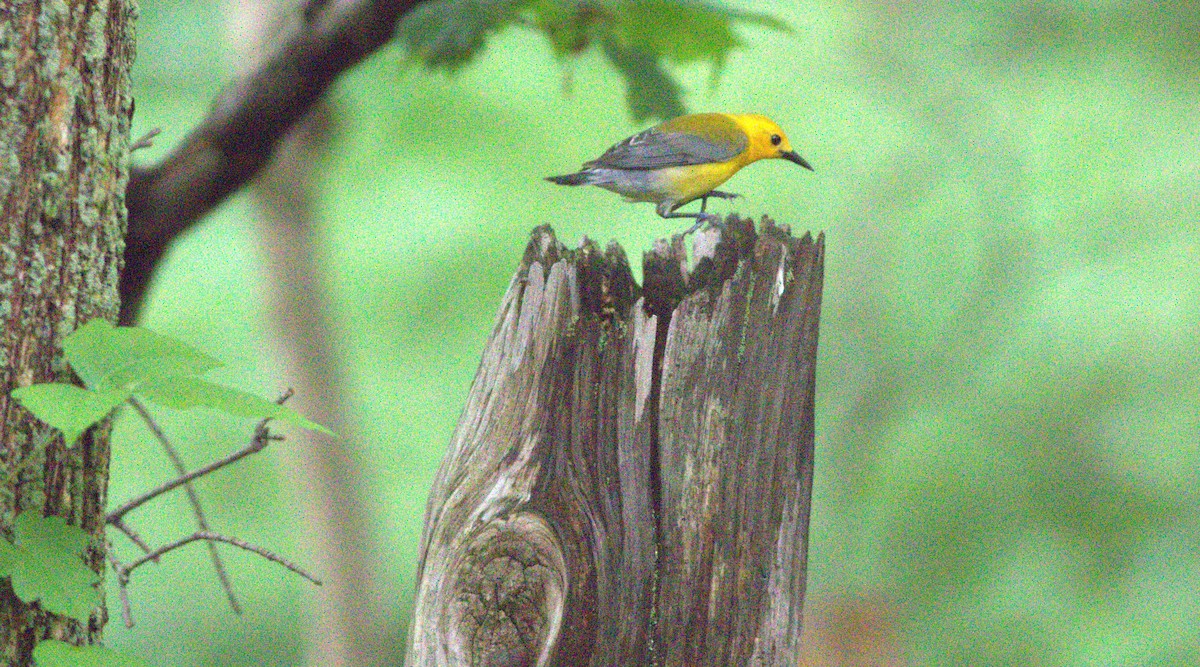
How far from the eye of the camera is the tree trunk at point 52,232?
134cm

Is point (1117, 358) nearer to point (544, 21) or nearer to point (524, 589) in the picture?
point (544, 21)

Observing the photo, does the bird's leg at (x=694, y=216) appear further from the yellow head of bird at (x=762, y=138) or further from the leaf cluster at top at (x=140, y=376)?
the leaf cluster at top at (x=140, y=376)

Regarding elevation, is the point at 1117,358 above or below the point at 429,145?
below

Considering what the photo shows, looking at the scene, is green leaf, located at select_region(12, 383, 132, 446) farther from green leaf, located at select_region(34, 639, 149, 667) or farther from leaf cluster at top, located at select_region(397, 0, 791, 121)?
leaf cluster at top, located at select_region(397, 0, 791, 121)

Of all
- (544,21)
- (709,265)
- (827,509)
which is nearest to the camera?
(709,265)

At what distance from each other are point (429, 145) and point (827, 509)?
423 centimetres

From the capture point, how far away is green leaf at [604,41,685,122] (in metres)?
3.00

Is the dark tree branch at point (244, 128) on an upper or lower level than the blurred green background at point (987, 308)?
lower

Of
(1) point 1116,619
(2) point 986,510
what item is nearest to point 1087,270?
(2) point 986,510

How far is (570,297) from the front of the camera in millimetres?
1512

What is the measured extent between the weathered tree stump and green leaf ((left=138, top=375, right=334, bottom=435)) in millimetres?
362

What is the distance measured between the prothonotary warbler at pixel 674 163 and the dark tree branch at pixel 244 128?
2.35 feet

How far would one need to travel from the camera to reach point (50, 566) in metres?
1.31

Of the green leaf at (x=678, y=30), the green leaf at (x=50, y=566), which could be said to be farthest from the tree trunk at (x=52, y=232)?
the green leaf at (x=678, y=30)
